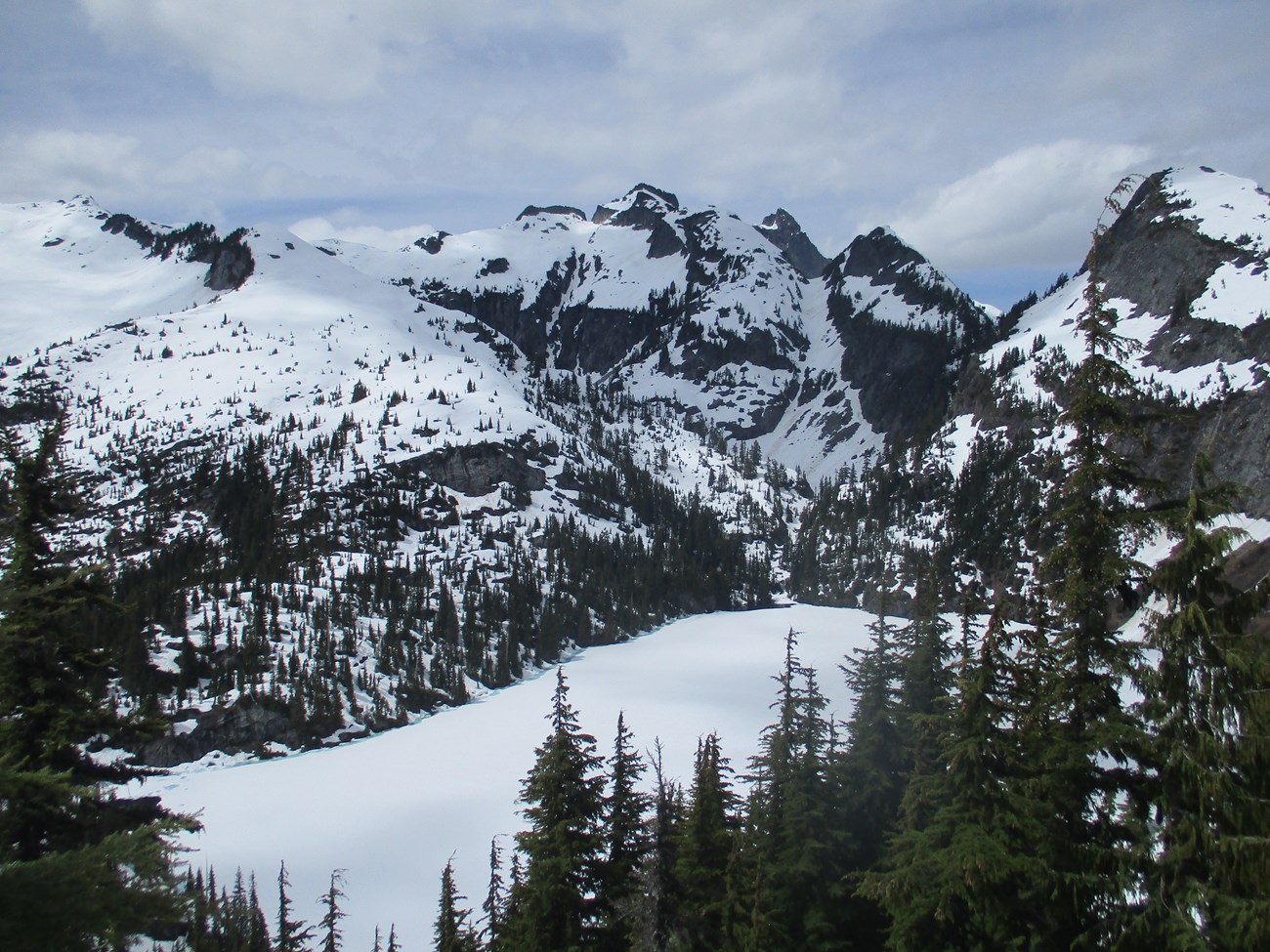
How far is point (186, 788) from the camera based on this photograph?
8375 centimetres

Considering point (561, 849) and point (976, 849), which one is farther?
point (561, 849)

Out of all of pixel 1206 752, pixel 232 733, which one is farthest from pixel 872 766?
pixel 232 733

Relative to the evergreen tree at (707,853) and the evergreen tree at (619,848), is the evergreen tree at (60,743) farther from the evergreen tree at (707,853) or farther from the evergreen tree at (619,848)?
the evergreen tree at (707,853)

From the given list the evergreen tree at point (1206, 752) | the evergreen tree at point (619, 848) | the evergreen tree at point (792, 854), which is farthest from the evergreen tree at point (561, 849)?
the evergreen tree at point (1206, 752)

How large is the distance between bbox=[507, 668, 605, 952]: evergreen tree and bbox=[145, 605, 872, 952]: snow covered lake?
68.0 feet

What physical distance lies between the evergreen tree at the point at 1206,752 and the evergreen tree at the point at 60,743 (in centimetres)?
1223

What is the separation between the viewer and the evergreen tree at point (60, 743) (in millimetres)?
7199

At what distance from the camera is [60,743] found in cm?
1277

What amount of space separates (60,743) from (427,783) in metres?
76.3

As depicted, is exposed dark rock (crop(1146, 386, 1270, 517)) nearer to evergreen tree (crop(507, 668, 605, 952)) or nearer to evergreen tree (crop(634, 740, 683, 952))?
evergreen tree (crop(507, 668, 605, 952))

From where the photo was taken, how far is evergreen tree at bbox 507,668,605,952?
20938 millimetres

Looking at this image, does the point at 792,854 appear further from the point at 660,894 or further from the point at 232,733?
the point at 232,733

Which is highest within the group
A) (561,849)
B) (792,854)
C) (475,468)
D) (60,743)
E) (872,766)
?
(475,468)

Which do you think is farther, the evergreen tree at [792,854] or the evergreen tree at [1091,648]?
the evergreen tree at [792,854]
